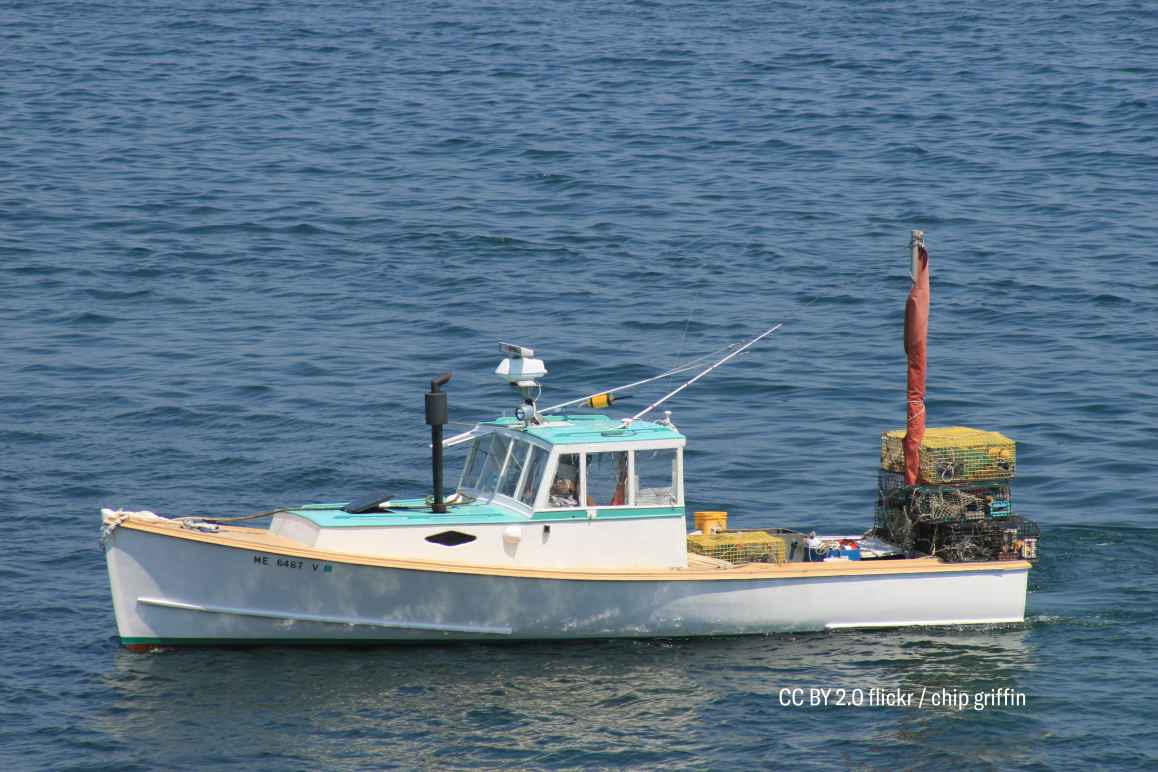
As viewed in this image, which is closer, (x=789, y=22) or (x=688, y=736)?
(x=688, y=736)

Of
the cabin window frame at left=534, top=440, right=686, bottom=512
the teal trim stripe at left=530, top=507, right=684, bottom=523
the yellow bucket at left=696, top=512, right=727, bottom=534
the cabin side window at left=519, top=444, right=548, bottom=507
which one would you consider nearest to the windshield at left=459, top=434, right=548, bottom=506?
the cabin side window at left=519, top=444, right=548, bottom=507

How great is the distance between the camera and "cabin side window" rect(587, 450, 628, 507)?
76.2 ft

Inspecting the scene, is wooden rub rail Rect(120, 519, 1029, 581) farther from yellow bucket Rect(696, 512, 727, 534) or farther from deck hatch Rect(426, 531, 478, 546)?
yellow bucket Rect(696, 512, 727, 534)

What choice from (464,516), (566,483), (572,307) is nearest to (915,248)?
(566,483)

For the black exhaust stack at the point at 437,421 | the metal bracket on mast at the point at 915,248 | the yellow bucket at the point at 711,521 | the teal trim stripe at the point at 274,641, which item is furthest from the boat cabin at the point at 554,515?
the metal bracket on mast at the point at 915,248

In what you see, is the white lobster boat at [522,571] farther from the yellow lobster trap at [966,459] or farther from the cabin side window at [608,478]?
the yellow lobster trap at [966,459]

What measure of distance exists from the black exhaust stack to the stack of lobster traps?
6816 mm

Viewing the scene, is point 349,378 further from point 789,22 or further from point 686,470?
point 789,22

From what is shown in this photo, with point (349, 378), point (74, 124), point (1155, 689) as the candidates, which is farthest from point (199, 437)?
point (74, 124)

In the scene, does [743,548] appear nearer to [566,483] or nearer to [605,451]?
Result: [605,451]

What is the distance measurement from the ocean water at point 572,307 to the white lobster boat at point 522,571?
17.8 inches

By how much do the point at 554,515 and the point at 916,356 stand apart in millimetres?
5947

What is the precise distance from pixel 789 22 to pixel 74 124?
29.3 meters

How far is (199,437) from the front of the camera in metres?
32.1
